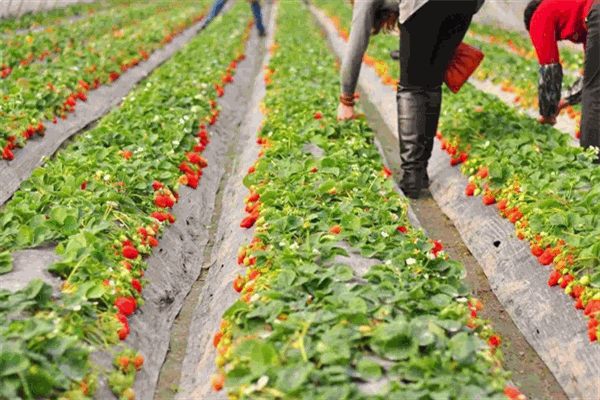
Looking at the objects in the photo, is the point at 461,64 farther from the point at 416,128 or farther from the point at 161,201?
the point at 161,201

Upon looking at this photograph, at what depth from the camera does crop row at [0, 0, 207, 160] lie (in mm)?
6270

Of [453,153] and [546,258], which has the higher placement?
[546,258]

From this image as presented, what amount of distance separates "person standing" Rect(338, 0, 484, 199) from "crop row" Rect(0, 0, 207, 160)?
2.79 m

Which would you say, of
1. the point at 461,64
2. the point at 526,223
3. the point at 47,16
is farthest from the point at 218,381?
the point at 47,16

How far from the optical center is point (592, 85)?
5.17 m

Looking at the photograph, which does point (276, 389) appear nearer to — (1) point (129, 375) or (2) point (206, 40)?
(1) point (129, 375)

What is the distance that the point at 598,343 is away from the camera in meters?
3.33

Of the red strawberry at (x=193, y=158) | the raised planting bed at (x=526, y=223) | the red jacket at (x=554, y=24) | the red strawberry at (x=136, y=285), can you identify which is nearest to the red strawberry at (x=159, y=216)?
the red strawberry at (x=136, y=285)

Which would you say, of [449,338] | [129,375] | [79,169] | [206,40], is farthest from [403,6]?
[206,40]

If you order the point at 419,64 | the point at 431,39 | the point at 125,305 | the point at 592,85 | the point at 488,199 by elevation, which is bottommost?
the point at 488,199

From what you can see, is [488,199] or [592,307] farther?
[488,199]

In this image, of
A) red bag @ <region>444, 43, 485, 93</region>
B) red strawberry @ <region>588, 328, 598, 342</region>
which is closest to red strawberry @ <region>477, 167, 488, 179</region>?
red bag @ <region>444, 43, 485, 93</region>

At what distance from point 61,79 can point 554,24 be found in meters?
5.16

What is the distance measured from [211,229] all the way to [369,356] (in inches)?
107
